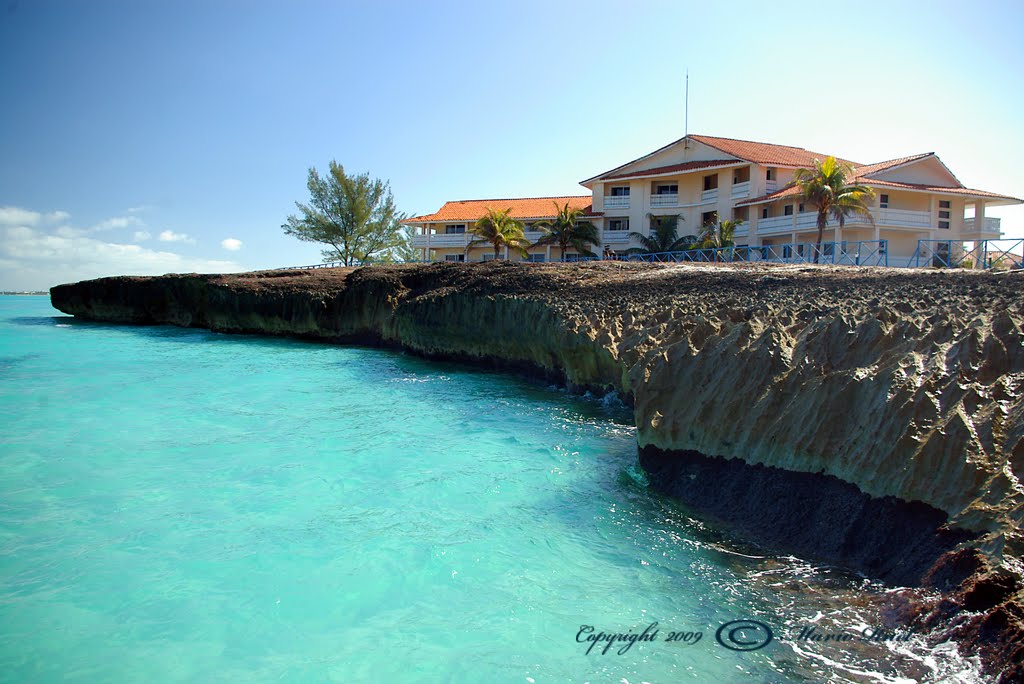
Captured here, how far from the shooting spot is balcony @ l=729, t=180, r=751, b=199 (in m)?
37.5

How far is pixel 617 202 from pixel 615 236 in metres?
2.30

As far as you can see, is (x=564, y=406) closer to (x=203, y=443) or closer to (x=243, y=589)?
(x=203, y=443)

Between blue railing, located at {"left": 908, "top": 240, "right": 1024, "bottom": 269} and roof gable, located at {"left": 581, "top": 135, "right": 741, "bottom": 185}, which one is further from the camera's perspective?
roof gable, located at {"left": 581, "top": 135, "right": 741, "bottom": 185}

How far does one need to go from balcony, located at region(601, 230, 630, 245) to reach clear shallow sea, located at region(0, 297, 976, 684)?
30110 millimetres

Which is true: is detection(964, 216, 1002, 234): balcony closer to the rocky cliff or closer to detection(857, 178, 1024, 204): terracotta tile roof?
detection(857, 178, 1024, 204): terracotta tile roof

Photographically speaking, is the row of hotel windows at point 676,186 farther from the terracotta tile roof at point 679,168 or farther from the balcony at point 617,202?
the terracotta tile roof at point 679,168

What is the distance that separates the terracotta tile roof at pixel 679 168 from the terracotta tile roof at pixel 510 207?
13.4 ft

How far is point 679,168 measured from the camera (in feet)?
132

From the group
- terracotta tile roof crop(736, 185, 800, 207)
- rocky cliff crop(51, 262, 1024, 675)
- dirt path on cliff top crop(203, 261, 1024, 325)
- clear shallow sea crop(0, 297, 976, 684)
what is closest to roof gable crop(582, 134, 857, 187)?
terracotta tile roof crop(736, 185, 800, 207)

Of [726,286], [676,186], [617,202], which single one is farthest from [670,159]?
[726,286]

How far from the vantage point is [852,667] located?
4.64 meters

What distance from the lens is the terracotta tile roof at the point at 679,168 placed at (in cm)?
3854

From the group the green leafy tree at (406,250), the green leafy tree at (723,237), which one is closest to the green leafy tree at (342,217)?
the green leafy tree at (406,250)

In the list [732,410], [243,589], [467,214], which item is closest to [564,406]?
[732,410]
